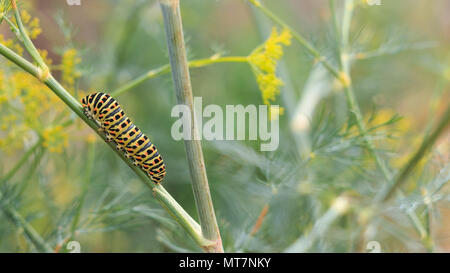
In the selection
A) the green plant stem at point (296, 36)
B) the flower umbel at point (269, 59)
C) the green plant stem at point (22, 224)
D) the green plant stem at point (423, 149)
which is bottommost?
the green plant stem at point (22, 224)

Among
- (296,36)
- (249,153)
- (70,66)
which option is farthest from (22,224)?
(296,36)

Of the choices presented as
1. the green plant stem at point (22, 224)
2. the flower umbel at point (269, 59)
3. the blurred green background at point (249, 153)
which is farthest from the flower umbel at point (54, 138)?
the flower umbel at point (269, 59)

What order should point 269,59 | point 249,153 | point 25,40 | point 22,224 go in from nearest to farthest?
point 25,40, point 269,59, point 22,224, point 249,153

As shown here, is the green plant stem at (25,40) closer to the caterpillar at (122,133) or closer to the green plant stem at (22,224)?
the caterpillar at (122,133)

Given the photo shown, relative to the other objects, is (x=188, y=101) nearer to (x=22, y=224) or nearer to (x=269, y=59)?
(x=269, y=59)

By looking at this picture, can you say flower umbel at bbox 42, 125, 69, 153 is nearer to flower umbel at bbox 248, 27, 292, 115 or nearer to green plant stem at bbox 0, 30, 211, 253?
green plant stem at bbox 0, 30, 211, 253
